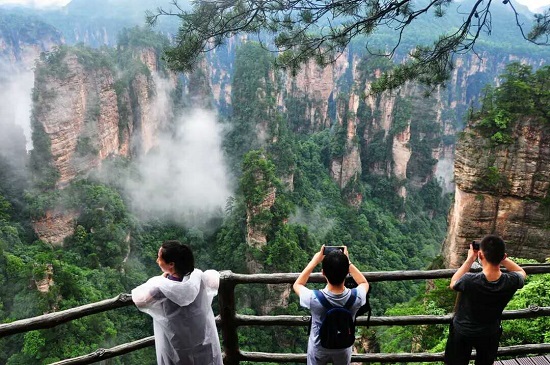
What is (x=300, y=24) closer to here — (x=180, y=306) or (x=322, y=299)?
(x=322, y=299)

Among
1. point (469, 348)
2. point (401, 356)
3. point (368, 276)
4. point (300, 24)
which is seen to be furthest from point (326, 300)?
point (300, 24)

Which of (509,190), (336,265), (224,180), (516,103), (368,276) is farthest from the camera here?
(224,180)

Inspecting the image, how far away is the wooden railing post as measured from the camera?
8.32 ft

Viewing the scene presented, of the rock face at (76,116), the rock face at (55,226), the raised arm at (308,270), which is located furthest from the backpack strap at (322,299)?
the rock face at (76,116)

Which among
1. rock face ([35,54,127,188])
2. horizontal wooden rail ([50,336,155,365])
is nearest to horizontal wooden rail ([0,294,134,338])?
horizontal wooden rail ([50,336,155,365])

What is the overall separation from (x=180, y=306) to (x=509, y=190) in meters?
11.2

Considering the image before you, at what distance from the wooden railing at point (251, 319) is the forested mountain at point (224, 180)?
1.37m

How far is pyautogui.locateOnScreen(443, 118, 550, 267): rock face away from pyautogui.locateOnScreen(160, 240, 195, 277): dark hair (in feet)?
35.7

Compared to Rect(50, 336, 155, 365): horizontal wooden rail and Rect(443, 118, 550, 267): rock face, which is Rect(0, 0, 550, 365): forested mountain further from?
Rect(50, 336, 155, 365): horizontal wooden rail

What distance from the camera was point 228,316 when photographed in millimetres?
2660

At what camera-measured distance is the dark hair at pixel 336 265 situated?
6.62 feet

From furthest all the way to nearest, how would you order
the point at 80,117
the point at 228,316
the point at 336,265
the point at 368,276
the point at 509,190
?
the point at 80,117 < the point at 509,190 < the point at 228,316 < the point at 368,276 < the point at 336,265

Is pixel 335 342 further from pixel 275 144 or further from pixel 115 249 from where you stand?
pixel 275 144

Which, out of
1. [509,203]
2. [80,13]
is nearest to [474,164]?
[509,203]
